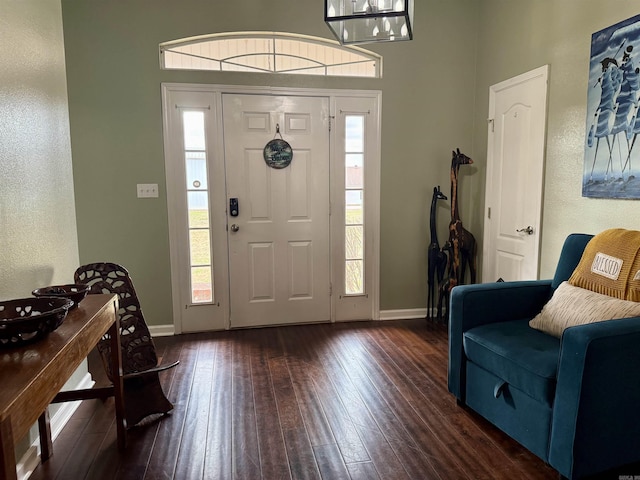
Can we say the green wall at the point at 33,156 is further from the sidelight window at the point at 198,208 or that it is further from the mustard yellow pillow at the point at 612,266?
the mustard yellow pillow at the point at 612,266

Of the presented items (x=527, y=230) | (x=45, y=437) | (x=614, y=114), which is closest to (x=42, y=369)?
(x=45, y=437)

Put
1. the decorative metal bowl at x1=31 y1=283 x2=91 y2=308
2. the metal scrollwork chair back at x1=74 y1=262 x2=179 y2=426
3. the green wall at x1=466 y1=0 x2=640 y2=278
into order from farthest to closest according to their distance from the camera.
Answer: the green wall at x1=466 y1=0 x2=640 y2=278 < the metal scrollwork chair back at x1=74 y1=262 x2=179 y2=426 < the decorative metal bowl at x1=31 y1=283 x2=91 y2=308

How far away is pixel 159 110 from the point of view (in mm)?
3504

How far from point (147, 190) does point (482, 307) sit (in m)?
2.71

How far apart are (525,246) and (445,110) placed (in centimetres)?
146

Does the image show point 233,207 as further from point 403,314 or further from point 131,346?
point 403,314

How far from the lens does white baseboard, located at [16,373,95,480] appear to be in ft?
6.08

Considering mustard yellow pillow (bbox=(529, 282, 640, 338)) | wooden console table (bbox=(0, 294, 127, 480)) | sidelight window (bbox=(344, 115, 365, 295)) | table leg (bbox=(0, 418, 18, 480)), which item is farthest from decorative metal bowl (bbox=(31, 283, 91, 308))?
sidelight window (bbox=(344, 115, 365, 295))

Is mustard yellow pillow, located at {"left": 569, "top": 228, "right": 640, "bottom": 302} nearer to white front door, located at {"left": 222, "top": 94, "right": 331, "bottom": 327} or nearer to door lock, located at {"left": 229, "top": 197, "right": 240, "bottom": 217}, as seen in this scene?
white front door, located at {"left": 222, "top": 94, "right": 331, "bottom": 327}

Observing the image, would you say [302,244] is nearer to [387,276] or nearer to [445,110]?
[387,276]

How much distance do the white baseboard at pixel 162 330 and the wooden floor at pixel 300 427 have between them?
15.8 inches

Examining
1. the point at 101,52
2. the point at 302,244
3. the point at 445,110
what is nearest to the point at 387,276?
the point at 302,244

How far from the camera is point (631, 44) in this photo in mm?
2369

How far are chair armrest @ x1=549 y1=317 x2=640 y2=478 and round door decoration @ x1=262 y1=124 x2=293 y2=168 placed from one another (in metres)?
2.62
